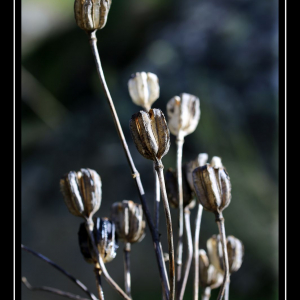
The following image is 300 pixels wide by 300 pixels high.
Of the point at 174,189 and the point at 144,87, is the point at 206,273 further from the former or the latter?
the point at 144,87

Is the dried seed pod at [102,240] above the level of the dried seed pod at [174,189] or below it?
below

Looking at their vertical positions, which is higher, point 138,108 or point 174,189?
point 138,108

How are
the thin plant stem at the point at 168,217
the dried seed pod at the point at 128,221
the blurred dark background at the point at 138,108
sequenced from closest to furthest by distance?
the thin plant stem at the point at 168,217 → the dried seed pod at the point at 128,221 → the blurred dark background at the point at 138,108

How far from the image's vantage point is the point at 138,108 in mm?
1029

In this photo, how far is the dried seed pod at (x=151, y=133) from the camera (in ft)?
0.87

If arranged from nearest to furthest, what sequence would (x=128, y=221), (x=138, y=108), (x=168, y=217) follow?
(x=168, y=217)
(x=128, y=221)
(x=138, y=108)

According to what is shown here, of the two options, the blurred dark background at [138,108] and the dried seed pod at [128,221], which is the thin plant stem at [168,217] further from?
the blurred dark background at [138,108]

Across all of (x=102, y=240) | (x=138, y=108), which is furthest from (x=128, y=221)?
(x=138, y=108)

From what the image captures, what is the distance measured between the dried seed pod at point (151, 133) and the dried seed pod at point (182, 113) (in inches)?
4.9

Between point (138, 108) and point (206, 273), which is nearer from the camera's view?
point (206, 273)

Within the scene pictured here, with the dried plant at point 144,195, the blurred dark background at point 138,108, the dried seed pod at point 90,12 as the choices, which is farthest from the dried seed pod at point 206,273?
the blurred dark background at point 138,108

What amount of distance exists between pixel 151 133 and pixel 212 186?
0.23 feet

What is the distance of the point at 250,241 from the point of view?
3.15 ft

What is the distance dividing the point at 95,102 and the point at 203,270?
0.72 meters
